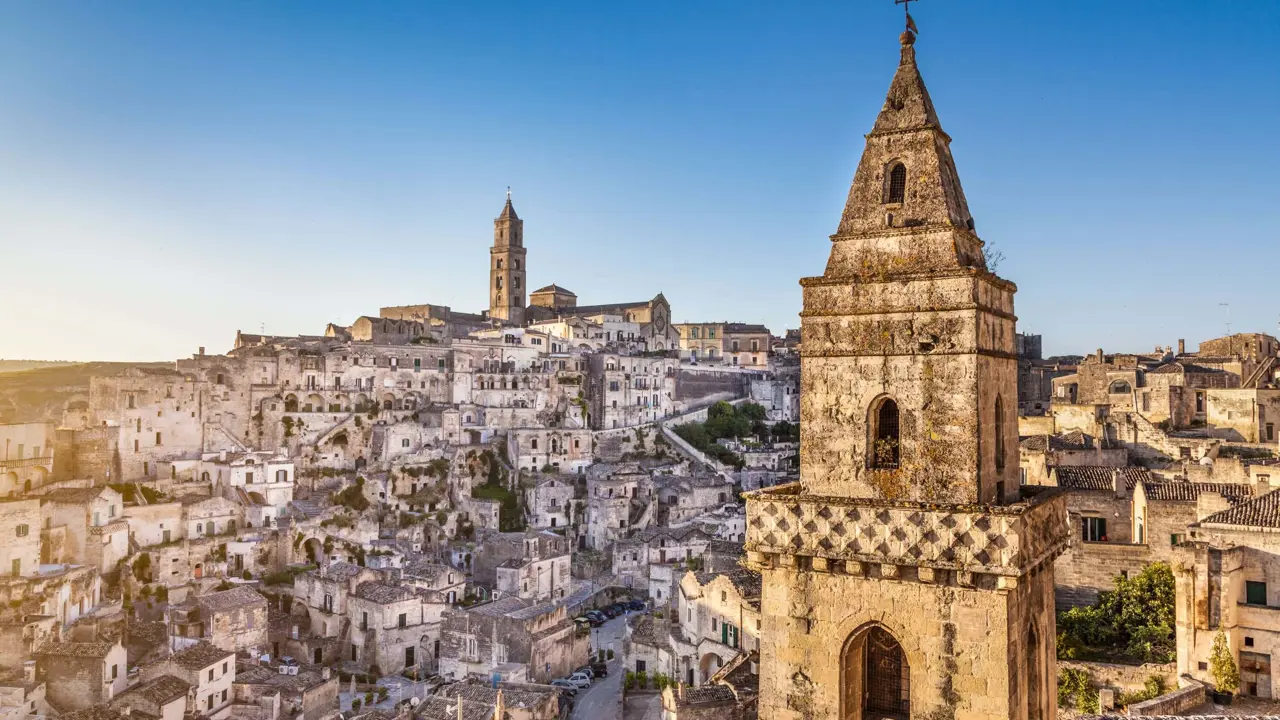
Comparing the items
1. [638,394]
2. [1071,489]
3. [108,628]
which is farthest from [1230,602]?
[638,394]

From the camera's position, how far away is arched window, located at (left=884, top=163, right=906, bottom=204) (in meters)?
10.2

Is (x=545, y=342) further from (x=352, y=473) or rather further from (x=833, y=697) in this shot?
(x=833, y=697)

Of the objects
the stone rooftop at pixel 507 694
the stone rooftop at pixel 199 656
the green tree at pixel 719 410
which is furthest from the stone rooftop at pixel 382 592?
the green tree at pixel 719 410

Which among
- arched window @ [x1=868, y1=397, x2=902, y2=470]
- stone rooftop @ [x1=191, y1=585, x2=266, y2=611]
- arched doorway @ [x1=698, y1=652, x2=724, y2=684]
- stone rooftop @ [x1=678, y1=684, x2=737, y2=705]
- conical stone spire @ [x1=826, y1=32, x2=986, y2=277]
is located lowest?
arched doorway @ [x1=698, y1=652, x2=724, y2=684]

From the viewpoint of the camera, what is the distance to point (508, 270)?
328 ft

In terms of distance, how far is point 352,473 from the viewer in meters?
60.6

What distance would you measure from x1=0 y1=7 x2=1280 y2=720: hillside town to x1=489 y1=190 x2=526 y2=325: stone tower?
0.97m

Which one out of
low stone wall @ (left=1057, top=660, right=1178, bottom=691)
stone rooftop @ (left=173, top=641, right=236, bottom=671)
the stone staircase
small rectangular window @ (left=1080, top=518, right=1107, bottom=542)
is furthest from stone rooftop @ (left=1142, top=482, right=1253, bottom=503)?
the stone staircase

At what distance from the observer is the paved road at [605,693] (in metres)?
32.0

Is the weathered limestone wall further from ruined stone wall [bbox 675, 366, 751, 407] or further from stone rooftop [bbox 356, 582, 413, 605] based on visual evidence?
ruined stone wall [bbox 675, 366, 751, 407]

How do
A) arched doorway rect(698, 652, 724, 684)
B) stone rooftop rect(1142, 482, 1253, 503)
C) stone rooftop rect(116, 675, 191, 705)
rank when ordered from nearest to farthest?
stone rooftop rect(1142, 482, 1253, 503) → stone rooftop rect(116, 675, 191, 705) → arched doorway rect(698, 652, 724, 684)

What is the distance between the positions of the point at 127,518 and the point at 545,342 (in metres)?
42.1

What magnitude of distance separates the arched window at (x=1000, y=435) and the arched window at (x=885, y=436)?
124 cm

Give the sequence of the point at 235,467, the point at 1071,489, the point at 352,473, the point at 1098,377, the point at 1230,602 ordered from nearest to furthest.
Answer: the point at 1230,602, the point at 1071,489, the point at 235,467, the point at 1098,377, the point at 352,473
